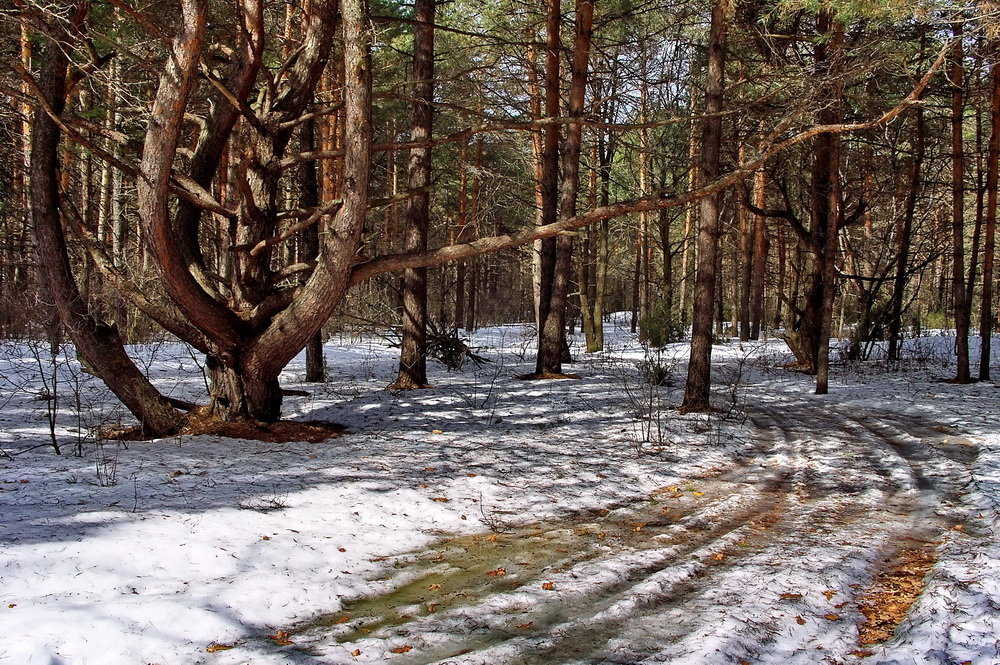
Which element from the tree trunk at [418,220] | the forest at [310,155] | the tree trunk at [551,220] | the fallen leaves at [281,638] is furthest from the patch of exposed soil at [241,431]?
the tree trunk at [551,220]

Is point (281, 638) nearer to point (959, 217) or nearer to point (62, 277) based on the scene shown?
point (62, 277)

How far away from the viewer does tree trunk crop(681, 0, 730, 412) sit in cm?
967

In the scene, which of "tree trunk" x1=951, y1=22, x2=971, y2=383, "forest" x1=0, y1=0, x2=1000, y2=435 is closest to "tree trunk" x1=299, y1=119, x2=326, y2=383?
"forest" x1=0, y1=0, x2=1000, y2=435

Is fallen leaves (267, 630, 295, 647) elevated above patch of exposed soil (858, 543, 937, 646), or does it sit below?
below

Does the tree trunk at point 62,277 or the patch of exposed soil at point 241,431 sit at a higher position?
the tree trunk at point 62,277

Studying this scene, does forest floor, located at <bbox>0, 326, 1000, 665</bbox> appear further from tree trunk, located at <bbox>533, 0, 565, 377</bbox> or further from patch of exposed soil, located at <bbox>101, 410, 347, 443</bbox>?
tree trunk, located at <bbox>533, 0, 565, 377</bbox>

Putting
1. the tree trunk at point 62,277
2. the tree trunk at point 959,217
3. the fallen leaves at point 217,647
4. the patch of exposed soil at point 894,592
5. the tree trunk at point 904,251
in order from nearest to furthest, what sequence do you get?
the fallen leaves at point 217,647 < the patch of exposed soil at point 894,592 < the tree trunk at point 62,277 < the tree trunk at point 959,217 < the tree trunk at point 904,251

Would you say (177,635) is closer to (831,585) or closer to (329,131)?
(831,585)

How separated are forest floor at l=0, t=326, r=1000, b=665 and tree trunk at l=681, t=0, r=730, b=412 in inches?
43.8

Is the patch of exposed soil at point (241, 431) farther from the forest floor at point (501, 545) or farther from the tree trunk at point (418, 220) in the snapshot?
the tree trunk at point (418, 220)

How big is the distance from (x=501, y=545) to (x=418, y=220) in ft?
25.7

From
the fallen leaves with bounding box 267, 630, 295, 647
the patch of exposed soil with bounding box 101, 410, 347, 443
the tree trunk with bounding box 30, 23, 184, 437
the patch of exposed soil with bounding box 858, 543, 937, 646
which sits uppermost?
the tree trunk with bounding box 30, 23, 184, 437

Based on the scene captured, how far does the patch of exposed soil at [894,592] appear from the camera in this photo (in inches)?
136

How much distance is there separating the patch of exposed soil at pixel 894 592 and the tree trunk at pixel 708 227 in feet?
17.7
